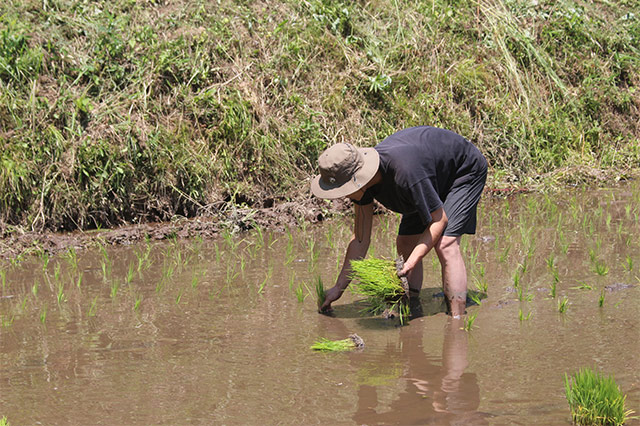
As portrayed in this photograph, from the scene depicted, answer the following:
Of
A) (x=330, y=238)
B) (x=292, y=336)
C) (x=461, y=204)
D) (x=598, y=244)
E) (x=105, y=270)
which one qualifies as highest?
(x=461, y=204)

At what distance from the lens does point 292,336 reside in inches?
164

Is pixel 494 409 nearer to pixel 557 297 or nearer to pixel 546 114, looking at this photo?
pixel 557 297

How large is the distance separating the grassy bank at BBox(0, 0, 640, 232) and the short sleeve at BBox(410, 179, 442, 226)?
11.6 feet

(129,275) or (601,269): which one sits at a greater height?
(601,269)

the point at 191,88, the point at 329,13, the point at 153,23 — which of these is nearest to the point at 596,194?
the point at 329,13

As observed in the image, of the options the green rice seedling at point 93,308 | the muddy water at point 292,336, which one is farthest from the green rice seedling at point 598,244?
the green rice seedling at point 93,308

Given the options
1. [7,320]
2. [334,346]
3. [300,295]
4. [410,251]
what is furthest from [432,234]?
[7,320]

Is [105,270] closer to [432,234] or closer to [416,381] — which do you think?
[432,234]

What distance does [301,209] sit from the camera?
7.03 metres

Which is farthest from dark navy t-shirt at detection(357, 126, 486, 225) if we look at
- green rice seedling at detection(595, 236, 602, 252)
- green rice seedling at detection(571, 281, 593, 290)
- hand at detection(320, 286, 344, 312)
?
green rice seedling at detection(595, 236, 602, 252)

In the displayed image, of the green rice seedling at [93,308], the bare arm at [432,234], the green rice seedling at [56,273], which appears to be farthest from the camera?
the green rice seedling at [56,273]

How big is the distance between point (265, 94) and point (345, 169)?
423 cm

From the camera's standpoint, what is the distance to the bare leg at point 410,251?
180 inches

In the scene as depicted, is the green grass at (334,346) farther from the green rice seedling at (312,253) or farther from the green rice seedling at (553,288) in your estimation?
the green rice seedling at (312,253)
